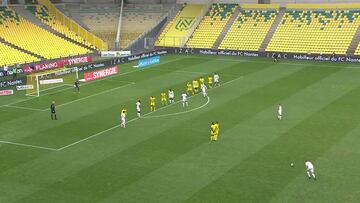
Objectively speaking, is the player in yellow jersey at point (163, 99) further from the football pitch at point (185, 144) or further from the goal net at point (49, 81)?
the goal net at point (49, 81)

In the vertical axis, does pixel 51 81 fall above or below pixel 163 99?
above

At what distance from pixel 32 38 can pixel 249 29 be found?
30335 millimetres

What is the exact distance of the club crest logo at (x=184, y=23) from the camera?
241 ft

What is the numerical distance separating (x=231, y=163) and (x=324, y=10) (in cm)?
5032

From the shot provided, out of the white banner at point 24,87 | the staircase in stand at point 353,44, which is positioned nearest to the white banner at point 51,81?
the white banner at point 24,87

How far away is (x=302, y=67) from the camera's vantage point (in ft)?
180

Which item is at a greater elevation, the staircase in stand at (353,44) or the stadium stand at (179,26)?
the stadium stand at (179,26)

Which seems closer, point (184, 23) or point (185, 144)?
point (185, 144)

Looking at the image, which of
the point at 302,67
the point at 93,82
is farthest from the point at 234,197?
the point at 302,67

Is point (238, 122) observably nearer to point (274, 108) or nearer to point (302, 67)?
point (274, 108)

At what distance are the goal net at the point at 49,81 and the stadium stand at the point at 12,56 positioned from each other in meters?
8.13

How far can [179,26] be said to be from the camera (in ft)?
243

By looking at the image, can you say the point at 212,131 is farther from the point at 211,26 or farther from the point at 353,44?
the point at 211,26

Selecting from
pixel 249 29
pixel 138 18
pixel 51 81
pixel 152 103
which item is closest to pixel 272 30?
pixel 249 29
